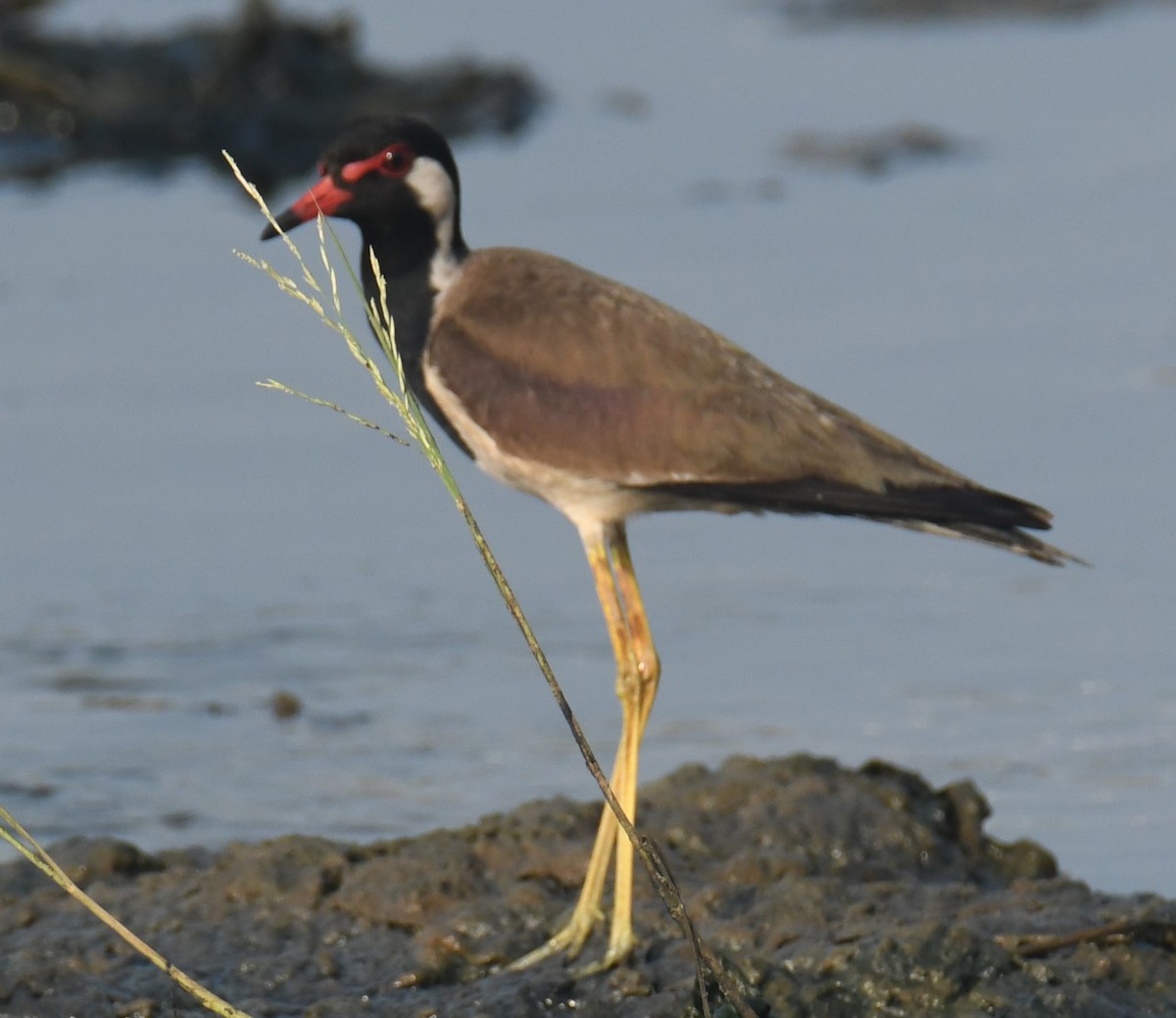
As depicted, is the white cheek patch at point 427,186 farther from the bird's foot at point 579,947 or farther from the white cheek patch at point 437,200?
the bird's foot at point 579,947

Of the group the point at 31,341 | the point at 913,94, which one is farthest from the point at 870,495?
the point at 913,94

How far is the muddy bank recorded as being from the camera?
474 centimetres

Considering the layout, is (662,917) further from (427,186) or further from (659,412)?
(427,186)

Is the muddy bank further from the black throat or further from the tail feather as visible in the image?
the black throat

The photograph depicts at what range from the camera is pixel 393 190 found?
587 cm

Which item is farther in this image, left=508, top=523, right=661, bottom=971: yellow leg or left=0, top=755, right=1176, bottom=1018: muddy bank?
left=508, top=523, right=661, bottom=971: yellow leg

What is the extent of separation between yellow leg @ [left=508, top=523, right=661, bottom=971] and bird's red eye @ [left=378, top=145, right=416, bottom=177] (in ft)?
3.34

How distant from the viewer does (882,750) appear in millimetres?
6793

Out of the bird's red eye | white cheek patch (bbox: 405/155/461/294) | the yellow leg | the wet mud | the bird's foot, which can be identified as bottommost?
the bird's foot

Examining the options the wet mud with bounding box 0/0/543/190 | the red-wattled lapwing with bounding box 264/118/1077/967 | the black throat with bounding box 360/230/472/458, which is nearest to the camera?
the red-wattled lapwing with bounding box 264/118/1077/967

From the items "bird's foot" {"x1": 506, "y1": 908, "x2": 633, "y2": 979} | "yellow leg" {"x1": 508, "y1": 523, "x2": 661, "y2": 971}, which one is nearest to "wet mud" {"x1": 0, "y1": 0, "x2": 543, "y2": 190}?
"yellow leg" {"x1": 508, "y1": 523, "x2": 661, "y2": 971}

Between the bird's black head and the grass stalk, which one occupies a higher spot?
the bird's black head

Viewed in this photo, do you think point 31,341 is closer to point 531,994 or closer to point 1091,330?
point 1091,330

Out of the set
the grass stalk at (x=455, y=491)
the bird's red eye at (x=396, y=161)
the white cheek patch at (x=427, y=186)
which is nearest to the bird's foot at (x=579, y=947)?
the grass stalk at (x=455, y=491)
